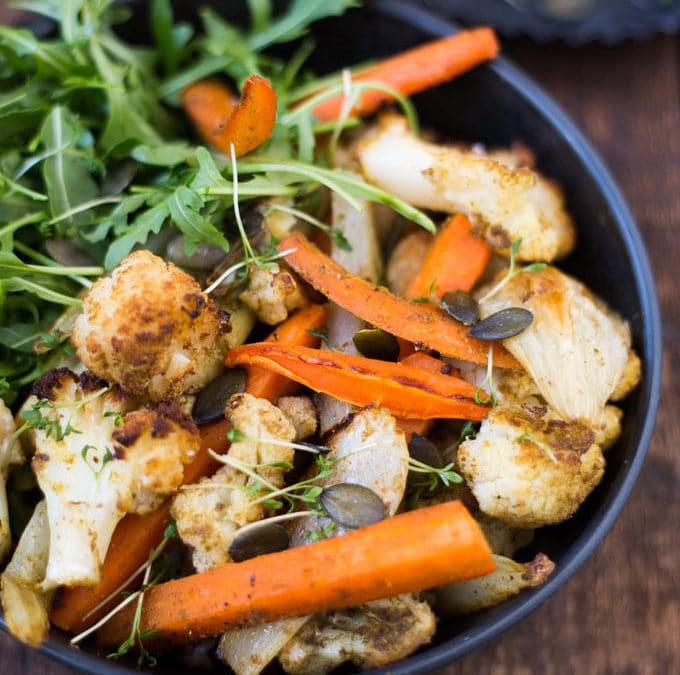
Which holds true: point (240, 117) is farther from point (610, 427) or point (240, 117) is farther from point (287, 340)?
point (610, 427)

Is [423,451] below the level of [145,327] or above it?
below

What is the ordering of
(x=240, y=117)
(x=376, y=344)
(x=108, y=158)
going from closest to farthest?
(x=376, y=344) < (x=240, y=117) < (x=108, y=158)

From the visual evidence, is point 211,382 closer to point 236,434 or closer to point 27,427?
point 236,434

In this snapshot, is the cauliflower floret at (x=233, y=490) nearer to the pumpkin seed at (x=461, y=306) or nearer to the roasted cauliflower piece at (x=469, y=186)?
the pumpkin seed at (x=461, y=306)

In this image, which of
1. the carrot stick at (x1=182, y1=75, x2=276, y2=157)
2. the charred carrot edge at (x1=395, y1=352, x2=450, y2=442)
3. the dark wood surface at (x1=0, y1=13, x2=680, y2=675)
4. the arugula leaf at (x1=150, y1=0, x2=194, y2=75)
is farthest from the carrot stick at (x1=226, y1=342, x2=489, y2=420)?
the arugula leaf at (x1=150, y1=0, x2=194, y2=75)

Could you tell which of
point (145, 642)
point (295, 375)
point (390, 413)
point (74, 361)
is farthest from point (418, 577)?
point (74, 361)

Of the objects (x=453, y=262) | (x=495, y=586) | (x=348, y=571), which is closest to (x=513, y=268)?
(x=453, y=262)
